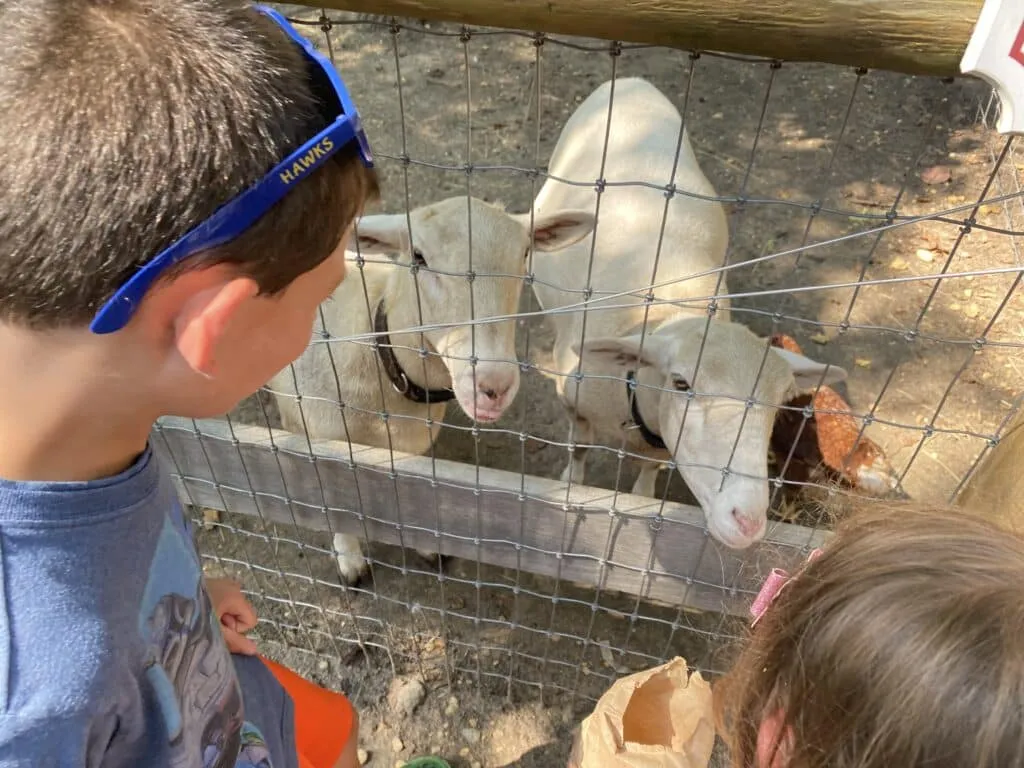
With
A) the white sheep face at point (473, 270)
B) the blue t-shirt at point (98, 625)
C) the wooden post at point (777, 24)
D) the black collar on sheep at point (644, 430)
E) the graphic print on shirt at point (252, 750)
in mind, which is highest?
the wooden post at point (777, 24)

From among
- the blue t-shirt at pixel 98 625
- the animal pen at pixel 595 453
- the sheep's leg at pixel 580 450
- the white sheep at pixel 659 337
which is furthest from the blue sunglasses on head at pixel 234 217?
the sheep's leg at pixel 580 450

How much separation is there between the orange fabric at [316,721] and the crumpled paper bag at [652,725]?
54cm

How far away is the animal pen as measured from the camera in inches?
46.1

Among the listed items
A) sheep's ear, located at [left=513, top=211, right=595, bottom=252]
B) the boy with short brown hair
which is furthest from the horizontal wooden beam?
the boy with short brown hair

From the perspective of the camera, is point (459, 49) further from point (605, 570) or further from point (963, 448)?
point (605, 570)

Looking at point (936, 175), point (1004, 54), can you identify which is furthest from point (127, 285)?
point (936, 175)

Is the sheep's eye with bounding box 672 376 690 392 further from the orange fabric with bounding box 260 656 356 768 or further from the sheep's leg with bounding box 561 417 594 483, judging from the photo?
the orange fabric with bounding box 260 656 356 768

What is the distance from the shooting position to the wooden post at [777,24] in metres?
0.99

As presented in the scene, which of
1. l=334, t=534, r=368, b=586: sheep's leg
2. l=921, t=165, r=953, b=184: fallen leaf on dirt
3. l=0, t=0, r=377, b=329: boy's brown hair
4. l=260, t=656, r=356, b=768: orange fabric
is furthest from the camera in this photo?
l=921, t=165, r=953, b=184: fallen leaf on dirt

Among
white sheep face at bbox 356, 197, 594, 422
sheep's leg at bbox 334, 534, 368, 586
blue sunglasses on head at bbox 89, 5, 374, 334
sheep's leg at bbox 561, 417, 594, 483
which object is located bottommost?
sheep's leg at bbox 334, 534, 368, 586

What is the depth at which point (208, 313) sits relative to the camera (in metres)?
0.82

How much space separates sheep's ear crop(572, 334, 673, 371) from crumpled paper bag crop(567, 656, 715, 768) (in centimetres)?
93

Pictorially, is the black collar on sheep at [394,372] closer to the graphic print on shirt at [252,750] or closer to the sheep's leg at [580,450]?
the sheep's leg at [580,450]

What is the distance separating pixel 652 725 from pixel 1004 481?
931 millimetres
